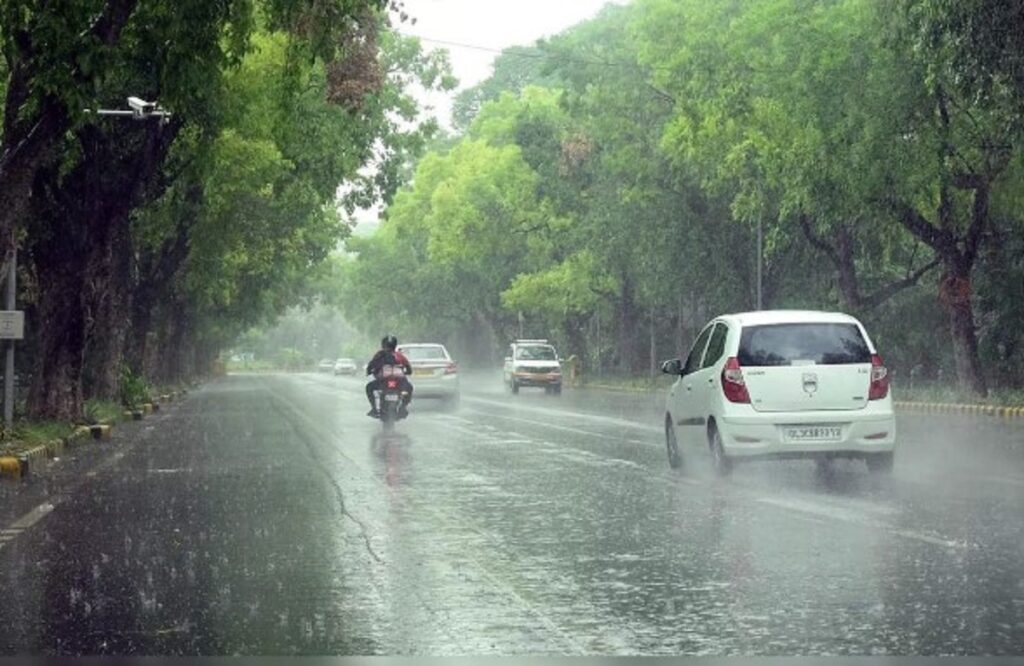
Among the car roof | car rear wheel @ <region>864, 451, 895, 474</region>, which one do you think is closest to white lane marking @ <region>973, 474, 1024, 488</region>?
car rear wheel @ <region>864, 451, 895, 474</region>

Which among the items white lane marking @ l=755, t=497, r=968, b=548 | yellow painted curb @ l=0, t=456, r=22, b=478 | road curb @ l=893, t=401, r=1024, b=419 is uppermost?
road curb @ l=893, t=401, r=1024, b=419

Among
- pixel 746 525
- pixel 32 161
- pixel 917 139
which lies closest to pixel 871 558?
pixel 746 525

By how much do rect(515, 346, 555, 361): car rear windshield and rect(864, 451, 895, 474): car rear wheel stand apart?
39672 millimetres

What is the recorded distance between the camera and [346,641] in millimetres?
7418

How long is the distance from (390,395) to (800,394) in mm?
14398

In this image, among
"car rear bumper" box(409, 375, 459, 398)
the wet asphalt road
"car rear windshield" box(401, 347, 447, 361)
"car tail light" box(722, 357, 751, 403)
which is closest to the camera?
the wet asphalt road

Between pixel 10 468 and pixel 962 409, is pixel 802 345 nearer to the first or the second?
pixel 10 468

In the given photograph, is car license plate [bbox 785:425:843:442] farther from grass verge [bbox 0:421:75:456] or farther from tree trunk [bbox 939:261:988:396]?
tree trunk [bbox 939:261:988:396]

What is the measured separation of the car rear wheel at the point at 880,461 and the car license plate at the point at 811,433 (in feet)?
1.75

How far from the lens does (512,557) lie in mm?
10391

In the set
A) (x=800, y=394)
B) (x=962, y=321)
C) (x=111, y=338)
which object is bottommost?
(x=800, y=394)

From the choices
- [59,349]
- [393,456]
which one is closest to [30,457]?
[393,456]

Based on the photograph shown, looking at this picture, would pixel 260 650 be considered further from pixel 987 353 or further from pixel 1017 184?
pixel 987 353

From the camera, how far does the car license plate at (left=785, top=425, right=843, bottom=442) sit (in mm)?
15258
